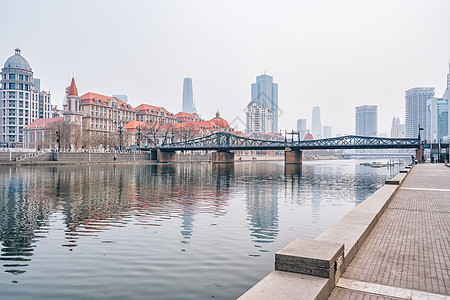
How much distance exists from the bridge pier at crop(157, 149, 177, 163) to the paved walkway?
4764 inches

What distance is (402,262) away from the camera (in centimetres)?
A: 918

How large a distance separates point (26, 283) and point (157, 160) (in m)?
122

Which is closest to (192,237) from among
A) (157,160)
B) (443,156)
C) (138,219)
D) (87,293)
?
(138,219)

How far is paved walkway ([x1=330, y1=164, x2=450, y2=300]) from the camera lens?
7254 mm

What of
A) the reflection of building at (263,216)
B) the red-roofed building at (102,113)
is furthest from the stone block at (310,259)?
the red-roofed building at (102,113)

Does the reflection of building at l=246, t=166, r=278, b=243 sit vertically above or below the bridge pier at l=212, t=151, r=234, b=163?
below

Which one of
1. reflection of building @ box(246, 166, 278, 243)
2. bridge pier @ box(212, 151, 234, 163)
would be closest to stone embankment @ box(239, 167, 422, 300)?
reflection of building @ box(246, 166, 278, 243)

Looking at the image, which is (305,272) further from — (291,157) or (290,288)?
(291,157)

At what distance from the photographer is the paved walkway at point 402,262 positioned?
725 cm

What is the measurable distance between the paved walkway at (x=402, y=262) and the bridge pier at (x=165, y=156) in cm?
12100

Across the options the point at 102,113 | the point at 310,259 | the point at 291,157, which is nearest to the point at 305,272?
the point at 310,259

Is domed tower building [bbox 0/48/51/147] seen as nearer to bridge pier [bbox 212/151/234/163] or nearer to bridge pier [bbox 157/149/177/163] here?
bridge pier [bbox 157/149/177/163]

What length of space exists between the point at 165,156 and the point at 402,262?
429ft

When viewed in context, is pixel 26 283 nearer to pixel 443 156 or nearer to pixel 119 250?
pixel 119 250
